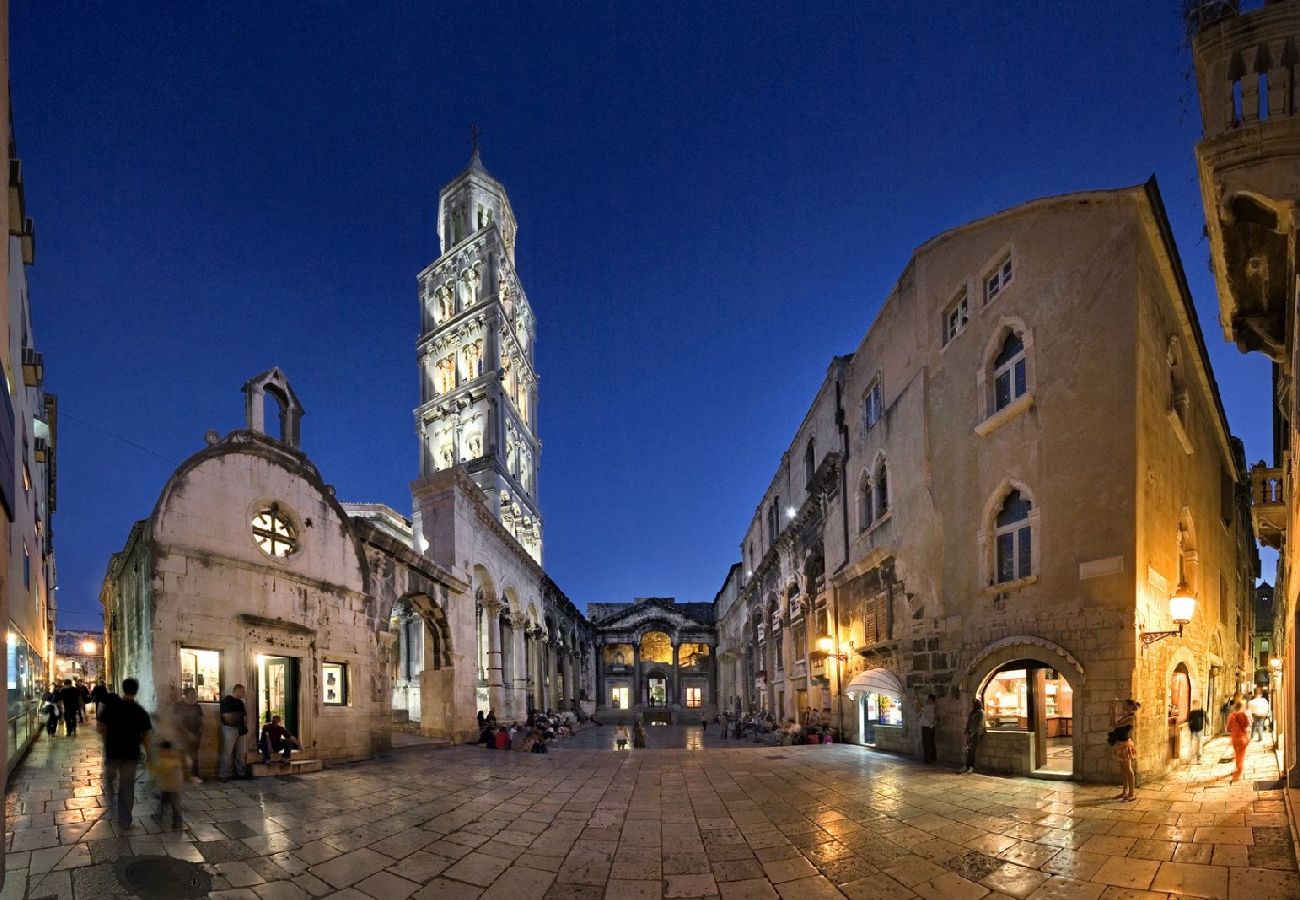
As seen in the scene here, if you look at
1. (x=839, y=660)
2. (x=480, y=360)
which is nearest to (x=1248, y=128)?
(x=839, y=660)

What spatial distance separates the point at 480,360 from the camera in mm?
41031

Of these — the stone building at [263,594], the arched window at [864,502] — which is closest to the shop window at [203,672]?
the stone building at [263,594]

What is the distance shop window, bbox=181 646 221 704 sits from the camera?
10.6 m

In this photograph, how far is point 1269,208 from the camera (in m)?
7.71

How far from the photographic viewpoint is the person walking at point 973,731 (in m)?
12.2

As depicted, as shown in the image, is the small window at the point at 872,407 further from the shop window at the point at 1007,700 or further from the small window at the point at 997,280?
the shop window at the point at 1007,700

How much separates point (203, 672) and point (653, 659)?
51.7 m

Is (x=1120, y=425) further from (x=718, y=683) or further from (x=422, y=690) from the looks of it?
(x=718, y=683)

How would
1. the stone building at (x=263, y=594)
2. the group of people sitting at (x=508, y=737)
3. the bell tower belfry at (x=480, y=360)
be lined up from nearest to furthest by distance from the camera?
the stone building at (x=263, y=594) → the group of people sitting at (x=508, y=737) → the bell tower belfry at (x=480, y=360)

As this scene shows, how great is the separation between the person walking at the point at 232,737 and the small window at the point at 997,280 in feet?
49.2

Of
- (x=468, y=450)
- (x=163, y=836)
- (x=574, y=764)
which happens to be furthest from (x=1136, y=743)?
(x=468, y=450)

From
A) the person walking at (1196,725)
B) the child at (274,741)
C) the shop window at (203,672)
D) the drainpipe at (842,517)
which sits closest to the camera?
the shop window at (203,672)

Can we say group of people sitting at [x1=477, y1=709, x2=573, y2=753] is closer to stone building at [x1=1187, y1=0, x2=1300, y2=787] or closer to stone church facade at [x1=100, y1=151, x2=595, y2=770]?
stone church facade at [x1=100, y1=151, x2=595, y2=770]

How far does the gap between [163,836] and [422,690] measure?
41.9 feet
